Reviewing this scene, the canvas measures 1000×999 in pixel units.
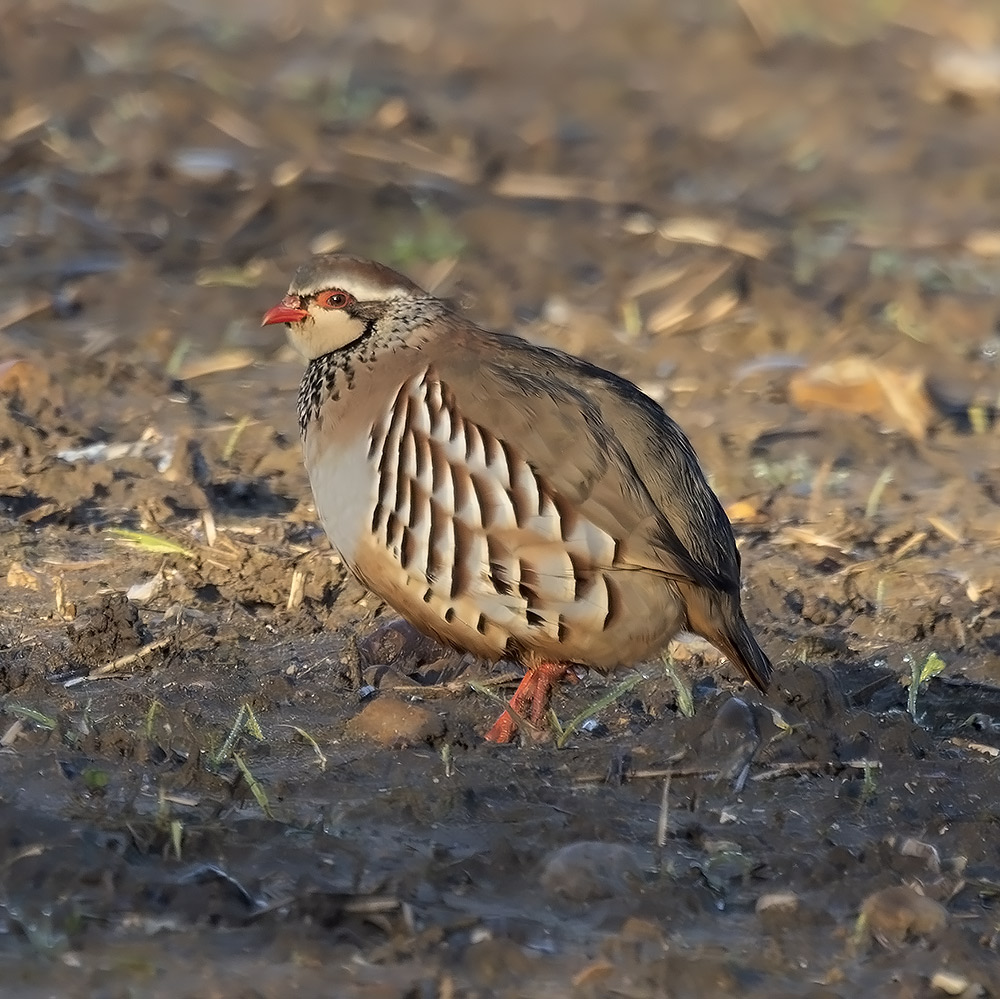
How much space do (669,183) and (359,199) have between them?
1.93 metres

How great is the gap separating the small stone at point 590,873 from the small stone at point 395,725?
849mm

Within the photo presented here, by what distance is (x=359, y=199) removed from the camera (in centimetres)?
1020

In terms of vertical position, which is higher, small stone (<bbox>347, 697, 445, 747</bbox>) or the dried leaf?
small stone (<bbox>347, 697, 445, 747</bbox>)

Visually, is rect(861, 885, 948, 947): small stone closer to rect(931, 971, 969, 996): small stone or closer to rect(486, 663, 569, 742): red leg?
rect(931, 971, 969, 996): small stone

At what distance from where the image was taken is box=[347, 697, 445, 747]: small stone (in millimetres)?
4789

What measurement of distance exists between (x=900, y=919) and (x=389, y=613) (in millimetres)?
2328

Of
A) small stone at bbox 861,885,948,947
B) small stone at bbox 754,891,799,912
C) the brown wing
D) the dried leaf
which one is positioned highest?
the brown wing

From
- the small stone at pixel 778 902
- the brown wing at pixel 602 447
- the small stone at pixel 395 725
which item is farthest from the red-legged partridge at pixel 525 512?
the small stone at pixel 778 902

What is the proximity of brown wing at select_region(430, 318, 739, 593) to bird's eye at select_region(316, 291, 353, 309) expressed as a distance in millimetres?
356

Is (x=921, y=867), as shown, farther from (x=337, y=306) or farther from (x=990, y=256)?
(x=990, y=256)

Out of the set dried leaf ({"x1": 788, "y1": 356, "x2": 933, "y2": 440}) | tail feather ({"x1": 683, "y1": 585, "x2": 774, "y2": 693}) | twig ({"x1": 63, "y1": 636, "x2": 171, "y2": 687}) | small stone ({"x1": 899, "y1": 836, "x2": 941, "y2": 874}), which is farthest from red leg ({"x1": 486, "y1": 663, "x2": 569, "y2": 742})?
dried leaf ({"x1": 788, "y1": 356, "x2": 933, "y2": 440})

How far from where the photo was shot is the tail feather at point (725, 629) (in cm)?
498

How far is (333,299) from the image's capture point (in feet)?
17.8

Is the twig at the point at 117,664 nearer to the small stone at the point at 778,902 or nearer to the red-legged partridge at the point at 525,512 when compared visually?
the red-legged partridge at the point at 525,512
